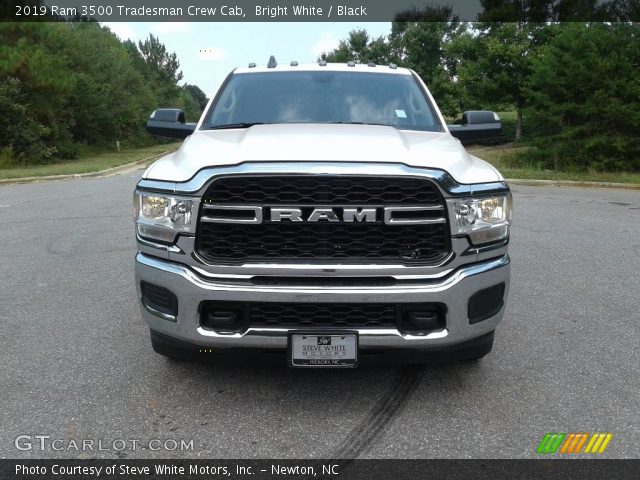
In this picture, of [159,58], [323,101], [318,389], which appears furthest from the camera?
[159,58]

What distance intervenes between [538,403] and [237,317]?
177 centimetres

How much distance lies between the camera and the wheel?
322cm

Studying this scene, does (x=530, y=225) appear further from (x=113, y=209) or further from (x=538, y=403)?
(x=113, y=209)

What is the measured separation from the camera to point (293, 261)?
10.0ft

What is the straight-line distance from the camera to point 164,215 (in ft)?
10.5

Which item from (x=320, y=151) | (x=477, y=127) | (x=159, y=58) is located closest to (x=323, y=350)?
(x=320, y=151)

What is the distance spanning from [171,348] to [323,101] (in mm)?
2281

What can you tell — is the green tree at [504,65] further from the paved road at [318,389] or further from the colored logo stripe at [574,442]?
the colored logo stripe at [574,442]

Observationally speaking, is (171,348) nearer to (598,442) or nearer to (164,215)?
(164,215)

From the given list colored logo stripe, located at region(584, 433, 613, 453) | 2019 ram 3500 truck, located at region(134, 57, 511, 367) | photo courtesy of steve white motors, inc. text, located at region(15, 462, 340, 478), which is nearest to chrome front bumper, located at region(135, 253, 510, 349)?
2019 ram 3500 truck, located at region(134, 57, 511, 367)

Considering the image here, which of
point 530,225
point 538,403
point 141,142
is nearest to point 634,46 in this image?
point 530,225

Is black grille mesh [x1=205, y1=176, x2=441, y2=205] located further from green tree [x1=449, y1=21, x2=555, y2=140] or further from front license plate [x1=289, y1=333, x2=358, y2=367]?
green tree [x1=449, y1=21, x2=555, y2=140]

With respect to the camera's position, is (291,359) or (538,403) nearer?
(291,359)

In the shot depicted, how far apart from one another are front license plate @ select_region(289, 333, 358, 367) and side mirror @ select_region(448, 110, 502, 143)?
2.42 meters
